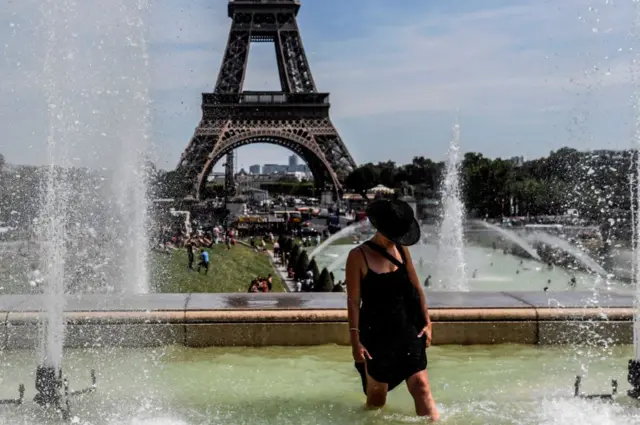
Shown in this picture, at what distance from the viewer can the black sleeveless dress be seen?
4.38m

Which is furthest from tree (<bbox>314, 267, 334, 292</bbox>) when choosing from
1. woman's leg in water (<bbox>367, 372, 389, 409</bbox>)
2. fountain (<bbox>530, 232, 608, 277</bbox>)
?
woman's leg in water (<bbox>367, 372, 389, 409</bbox>)

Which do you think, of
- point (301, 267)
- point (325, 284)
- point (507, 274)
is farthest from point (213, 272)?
point (507, 274)

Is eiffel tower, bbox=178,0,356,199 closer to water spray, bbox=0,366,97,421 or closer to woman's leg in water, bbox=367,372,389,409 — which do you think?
water spray, bbox=0,366,97,421

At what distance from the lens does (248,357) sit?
20.5 feet

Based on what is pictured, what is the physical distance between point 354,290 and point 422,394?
714 millimetres

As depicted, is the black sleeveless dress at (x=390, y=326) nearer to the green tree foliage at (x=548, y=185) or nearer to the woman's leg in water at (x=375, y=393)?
the woman's leg in water at (x=375, y=393)

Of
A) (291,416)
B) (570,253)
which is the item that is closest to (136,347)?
(291,416)

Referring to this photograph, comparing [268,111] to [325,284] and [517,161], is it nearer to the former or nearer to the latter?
[517,161]

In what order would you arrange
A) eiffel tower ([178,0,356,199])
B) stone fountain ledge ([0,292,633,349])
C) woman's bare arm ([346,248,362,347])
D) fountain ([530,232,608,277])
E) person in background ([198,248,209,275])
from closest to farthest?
woman's bare arm ([346,248,362,347]) → stone fountain ledge ([0,292,633,349]) → person in background ([198,248,209,275]) → fountain ([530,232,608,277]) → eiffel tower ([178,0,356,199])

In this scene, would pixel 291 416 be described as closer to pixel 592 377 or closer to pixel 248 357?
pixel 248 357

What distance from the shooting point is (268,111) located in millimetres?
68500

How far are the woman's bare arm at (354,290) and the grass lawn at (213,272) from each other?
1326 centimetres

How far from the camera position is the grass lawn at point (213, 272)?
20.0 metres

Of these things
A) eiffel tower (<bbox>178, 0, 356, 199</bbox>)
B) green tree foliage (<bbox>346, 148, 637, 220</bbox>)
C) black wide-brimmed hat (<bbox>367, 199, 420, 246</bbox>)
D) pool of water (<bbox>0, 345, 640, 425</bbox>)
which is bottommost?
pool of water (<bbox>0, 345, 640, 425</bbox>)
